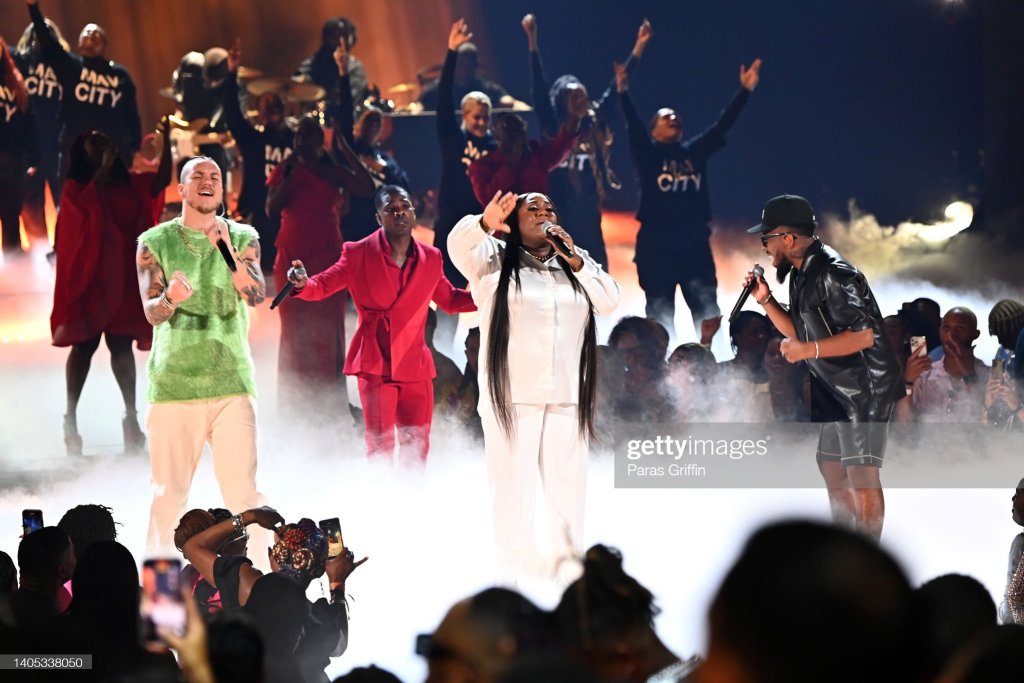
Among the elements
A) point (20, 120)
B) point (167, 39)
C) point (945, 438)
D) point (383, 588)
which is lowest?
point (383, 588)

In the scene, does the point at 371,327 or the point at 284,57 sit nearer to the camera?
the point at 371,327

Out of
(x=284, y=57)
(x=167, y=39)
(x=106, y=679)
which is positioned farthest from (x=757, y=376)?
(x=106, y=679)

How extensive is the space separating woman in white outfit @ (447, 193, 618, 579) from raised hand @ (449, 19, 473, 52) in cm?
202

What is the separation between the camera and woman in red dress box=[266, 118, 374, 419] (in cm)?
700

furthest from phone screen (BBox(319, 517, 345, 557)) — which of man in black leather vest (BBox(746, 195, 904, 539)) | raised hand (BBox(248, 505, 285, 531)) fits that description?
man in black leather vest (BBox(746, 195, 904, 539))

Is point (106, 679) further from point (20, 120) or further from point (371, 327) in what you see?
point (20, 120)

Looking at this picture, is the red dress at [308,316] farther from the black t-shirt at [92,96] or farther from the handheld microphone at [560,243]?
the handheld microphone at [560,243]

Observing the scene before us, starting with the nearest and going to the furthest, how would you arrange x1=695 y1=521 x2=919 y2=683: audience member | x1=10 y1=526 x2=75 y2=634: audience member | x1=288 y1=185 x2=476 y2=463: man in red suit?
x1=695 y1=521 x2=919 y2=683: audience member, x1=10 y1=526 x2=75 y2=634: audience member, x1=288 y1=185 x2=476 y2=463: man in red suit

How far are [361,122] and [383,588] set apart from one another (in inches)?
103

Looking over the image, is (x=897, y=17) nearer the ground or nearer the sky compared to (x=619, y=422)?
nearer the sky

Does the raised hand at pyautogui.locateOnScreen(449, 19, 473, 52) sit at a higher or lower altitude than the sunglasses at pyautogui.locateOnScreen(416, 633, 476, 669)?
higher

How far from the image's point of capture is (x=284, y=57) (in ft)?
23.4

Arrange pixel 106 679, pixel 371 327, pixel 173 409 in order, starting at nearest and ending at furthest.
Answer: pixel 106 679, pixel 173 409, pixel 371 327

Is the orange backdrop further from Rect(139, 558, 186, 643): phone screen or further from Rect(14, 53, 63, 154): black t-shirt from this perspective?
Rect(139, 558, 186, 643): phone screen
